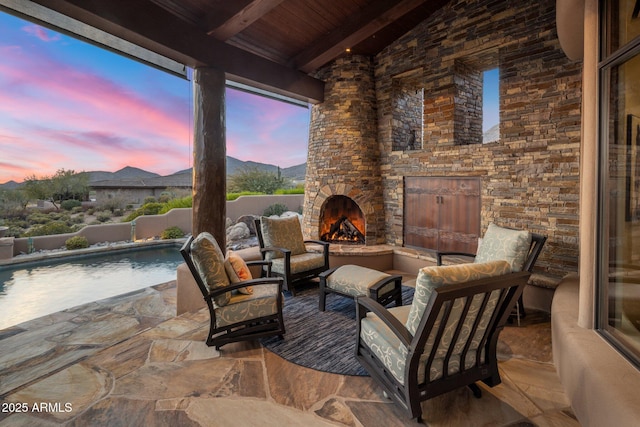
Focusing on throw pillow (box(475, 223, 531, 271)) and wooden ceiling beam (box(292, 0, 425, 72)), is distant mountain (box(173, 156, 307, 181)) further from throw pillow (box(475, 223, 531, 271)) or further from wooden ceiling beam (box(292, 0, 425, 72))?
throw pillow (box(475, 223, 531, 271))

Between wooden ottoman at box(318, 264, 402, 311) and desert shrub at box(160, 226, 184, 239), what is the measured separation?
870 cm

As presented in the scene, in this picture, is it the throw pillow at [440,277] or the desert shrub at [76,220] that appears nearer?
the throw pillow at [440,277]

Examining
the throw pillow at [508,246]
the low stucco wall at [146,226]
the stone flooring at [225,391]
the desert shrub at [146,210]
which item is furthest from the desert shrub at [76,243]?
the throw pillow at [508,246]

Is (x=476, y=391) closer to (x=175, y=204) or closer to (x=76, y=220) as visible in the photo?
(x=175, y=204)

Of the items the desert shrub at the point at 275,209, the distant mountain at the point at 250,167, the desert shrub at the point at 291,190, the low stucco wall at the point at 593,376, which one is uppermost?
the distant mountain at the point at 250,167

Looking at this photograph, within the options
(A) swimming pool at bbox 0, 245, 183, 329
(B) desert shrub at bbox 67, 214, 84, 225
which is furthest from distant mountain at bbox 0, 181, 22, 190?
(A) swimming pool at bbox 0, 245, 183, 329

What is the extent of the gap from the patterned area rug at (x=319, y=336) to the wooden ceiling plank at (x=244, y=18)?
11.7 ft

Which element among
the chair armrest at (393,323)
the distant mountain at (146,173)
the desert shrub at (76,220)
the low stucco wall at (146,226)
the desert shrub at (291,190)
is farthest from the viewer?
the desert shrub at (291,190)

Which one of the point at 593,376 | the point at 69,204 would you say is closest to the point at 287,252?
the point at 593,376

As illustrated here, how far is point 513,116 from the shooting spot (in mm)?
4277

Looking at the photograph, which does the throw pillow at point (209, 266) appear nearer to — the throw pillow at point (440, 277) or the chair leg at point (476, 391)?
the throw pillow at point (440, 277)

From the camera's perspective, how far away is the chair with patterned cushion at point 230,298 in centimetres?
275

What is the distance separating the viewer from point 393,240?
589 cm

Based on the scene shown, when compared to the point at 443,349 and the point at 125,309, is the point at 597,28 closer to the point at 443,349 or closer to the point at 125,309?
the point at 443,349
